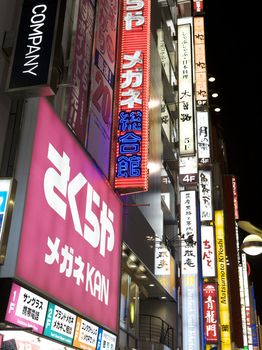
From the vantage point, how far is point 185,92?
2117 centimetres

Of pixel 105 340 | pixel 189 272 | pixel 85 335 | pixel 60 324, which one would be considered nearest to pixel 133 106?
pixel 105 340

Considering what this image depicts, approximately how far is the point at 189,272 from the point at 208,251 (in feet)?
12.1

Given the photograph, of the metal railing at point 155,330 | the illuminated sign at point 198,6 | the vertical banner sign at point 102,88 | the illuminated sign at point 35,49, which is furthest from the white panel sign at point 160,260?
the illuminated sign at point 198,6

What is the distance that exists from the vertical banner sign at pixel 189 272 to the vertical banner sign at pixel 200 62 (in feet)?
17.2

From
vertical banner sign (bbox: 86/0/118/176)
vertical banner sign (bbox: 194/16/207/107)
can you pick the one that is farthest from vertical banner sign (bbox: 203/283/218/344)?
vertical banner sign (bbox: 86/0/118/176)

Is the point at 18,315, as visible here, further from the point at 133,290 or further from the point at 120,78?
the point at 133,290

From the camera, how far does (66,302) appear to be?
8.08 m

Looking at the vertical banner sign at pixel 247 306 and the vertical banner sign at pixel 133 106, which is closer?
the vertical banner sign at pixel 133 106

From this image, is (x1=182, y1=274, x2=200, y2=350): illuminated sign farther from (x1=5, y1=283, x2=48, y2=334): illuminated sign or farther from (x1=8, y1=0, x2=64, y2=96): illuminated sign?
(x1=8, y1=0, x2=64, y2=96): illuminated sign

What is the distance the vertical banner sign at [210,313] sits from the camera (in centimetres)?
2069

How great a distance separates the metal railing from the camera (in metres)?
19.6

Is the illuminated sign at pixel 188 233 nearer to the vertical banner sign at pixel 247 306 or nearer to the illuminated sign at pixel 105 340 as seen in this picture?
the illuminated sign at pixel 105 340

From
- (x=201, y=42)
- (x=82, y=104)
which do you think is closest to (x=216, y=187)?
(x=201, y=42)

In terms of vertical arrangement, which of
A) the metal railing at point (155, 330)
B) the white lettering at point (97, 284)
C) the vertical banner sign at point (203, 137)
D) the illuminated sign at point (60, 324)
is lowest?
the illuminated sign at point (60, 324)
